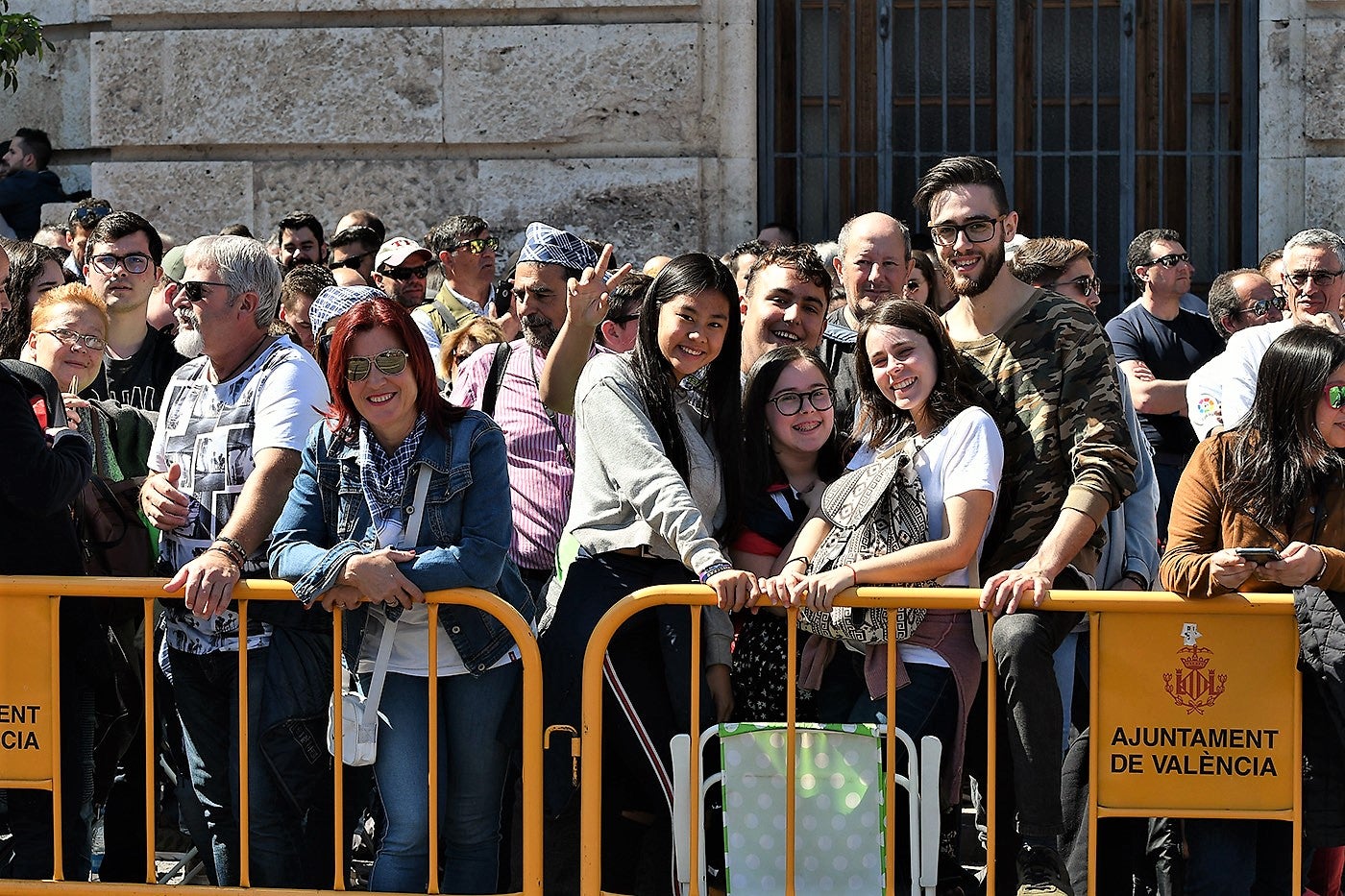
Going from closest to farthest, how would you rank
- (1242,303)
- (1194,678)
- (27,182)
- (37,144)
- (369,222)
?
1. (1194,678)
2. (1242,303)
3. (369,222)
4. (27,182)
5. (37,144)

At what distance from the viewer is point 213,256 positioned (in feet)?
15.8

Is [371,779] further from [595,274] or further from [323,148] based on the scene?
[323,148]

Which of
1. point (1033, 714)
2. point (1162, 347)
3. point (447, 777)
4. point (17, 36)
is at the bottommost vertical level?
point (447, 777)

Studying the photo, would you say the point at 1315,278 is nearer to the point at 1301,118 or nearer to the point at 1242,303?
the point at 1242,303

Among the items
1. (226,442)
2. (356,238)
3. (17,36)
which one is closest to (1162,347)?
(356,238)

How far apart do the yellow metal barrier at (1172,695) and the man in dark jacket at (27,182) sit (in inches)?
237

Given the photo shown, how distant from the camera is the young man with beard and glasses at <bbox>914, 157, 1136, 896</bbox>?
443cm

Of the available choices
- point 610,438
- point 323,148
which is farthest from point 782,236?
point 610,438

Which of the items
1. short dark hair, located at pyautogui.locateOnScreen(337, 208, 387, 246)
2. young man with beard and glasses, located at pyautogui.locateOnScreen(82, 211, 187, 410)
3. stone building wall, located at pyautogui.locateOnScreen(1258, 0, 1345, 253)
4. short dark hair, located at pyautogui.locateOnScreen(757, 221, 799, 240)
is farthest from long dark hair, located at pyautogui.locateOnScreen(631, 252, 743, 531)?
stone building wall, located at pyautogui.locateOnScreen(1258, 0, 1345, 253)

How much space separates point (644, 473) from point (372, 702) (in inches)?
35.6

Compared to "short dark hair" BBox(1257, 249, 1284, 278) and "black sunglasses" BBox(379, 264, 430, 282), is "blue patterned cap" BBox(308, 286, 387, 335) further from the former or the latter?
"short dark hair" BBox(1257, 249, 1284, 278)

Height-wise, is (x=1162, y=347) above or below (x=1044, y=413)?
above

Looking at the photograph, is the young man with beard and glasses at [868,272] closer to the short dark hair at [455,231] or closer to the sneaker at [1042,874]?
the sneaker at [1042,874]

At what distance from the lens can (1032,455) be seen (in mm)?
4719
